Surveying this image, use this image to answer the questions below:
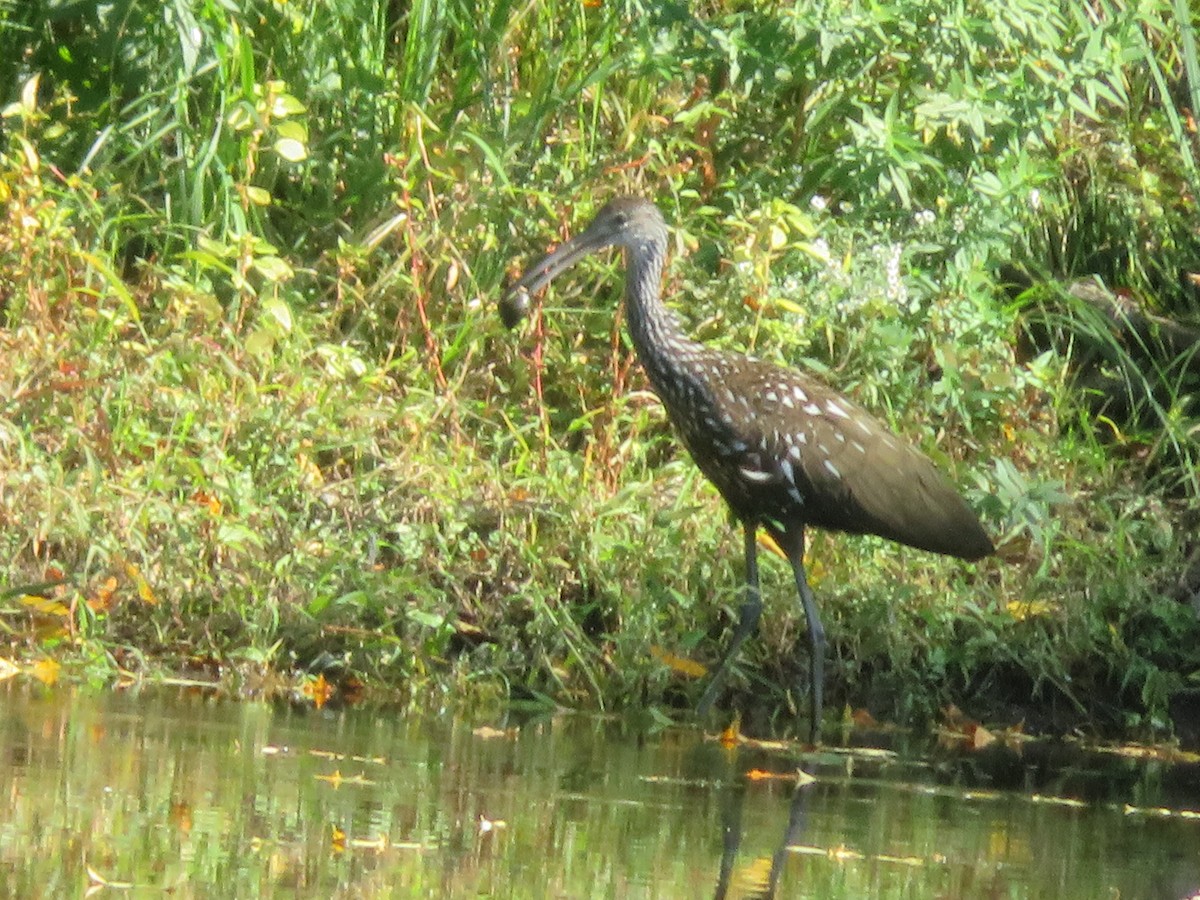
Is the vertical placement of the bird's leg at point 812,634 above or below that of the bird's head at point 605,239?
below

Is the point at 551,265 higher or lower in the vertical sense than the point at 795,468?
A: higher

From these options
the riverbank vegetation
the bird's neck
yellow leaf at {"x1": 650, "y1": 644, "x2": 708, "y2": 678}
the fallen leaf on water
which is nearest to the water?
the fallen leaf on water

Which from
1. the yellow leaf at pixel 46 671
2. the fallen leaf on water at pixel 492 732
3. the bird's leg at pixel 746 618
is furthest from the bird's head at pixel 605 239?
the yellow leaf at pixel 46 671

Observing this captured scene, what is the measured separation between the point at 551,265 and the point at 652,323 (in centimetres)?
48

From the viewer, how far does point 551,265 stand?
747 centimetres

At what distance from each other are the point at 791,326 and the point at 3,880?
488 cm

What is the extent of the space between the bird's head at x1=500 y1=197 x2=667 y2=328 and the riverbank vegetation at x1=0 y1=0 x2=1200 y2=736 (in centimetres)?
53

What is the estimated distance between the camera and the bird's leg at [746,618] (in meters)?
6.73

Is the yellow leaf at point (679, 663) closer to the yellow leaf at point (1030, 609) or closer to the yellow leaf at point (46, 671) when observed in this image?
the yellow leaf at point (1030, 609)

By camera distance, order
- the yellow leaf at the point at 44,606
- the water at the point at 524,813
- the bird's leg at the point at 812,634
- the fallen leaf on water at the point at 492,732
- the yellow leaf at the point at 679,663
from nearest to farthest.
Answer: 1. the water at the point at 524,813
2. the fallen leaf on water at the point at 492,732
3. the yellow leaf at the point at 44,606
4. the bird's leg at the point at 812,634
5. the yellow leaf at the point at 679,663

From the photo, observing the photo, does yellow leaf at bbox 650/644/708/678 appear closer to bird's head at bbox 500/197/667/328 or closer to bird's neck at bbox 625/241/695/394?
bird's neck at bbox 625/241/695/394

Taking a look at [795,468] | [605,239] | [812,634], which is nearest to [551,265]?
[605,239]

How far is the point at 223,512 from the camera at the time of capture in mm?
6848

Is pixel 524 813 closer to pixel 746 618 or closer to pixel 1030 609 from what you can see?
pixel 746 618
